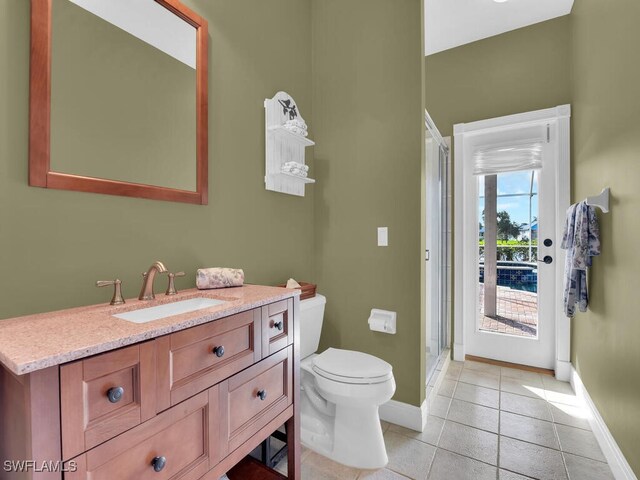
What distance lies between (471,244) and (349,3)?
2.26m

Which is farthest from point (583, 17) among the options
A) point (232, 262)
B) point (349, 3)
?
point (232, 262)

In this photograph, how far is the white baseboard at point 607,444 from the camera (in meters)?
1.43

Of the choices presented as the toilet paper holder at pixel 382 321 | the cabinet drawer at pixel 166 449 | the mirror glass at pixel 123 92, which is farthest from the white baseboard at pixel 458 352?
the mirror glass at pixel 123 92

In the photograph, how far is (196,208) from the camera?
4.89 ft

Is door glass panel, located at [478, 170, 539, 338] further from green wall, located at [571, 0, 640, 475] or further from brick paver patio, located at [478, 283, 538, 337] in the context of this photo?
green wall, located at [571, 0, 640, 475]

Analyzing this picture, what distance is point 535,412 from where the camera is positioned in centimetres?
210

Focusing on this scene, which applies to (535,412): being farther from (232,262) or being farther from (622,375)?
(232,262)

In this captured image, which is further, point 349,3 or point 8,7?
point 349,3

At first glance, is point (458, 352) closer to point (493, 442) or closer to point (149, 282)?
point (493, 442)

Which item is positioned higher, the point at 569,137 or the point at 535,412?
the point at 569,137

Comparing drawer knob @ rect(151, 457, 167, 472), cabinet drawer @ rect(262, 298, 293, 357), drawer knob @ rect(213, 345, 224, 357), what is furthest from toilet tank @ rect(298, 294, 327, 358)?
drawer knob @ rect(151, 457, 167, 472)

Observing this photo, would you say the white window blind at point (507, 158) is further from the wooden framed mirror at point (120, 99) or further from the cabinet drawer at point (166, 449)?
the cabinet drawer at point (166, 449)

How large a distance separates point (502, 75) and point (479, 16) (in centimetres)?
54

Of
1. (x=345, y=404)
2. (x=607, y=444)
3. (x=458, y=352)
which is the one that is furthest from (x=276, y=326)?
(x=458, y=352)
